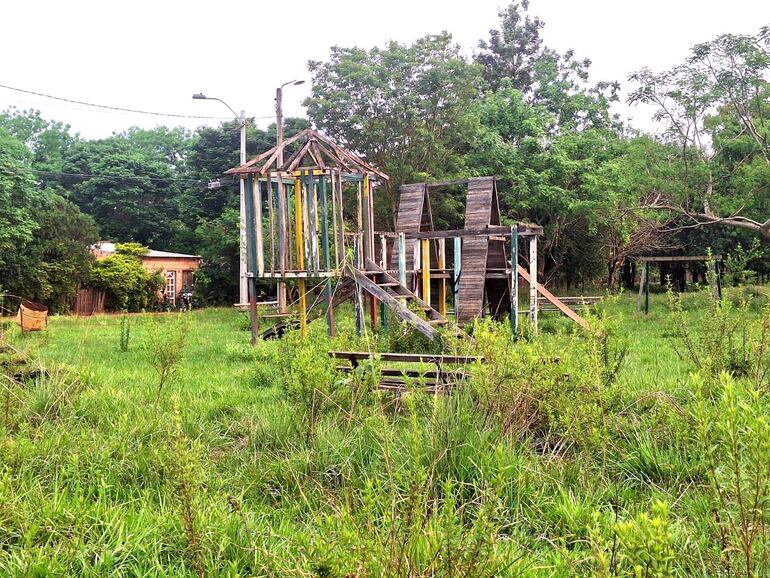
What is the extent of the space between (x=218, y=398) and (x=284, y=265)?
5.16 m

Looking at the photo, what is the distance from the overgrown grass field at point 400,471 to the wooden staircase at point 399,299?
2.82m

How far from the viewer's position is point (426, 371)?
17.8 feet

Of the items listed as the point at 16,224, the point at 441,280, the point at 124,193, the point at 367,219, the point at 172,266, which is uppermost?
the point at 124,193

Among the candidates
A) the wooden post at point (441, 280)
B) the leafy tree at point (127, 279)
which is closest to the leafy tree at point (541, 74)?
the wooden post at point (441, 280)

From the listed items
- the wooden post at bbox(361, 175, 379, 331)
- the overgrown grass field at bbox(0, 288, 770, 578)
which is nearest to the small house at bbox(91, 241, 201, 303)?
the wooden post at bbox(361, 175, 379, 331)

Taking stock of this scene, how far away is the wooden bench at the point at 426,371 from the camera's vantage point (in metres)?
4.85

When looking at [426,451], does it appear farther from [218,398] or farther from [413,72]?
[413,72]

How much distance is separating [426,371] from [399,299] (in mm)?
5192

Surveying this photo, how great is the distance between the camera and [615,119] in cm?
2470

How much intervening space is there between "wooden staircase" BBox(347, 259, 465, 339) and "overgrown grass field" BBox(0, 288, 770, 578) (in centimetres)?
282

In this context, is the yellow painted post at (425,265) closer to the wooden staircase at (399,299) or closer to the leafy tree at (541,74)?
the wooden staircase at (399,299)

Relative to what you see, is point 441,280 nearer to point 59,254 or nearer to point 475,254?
point 475,254

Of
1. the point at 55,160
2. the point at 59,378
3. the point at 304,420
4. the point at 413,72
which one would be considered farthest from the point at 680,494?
the point at 55,160

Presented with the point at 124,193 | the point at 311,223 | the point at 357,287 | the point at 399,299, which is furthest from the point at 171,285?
the point at 399,299
